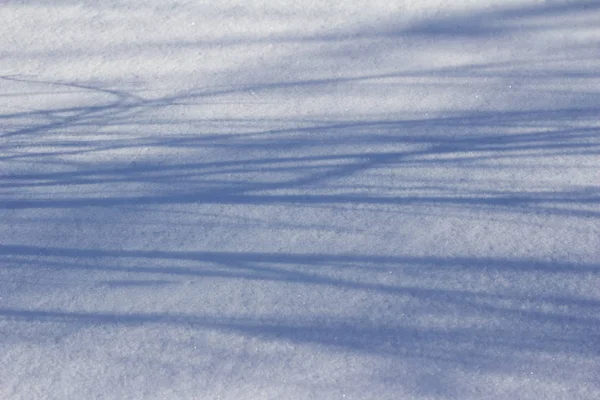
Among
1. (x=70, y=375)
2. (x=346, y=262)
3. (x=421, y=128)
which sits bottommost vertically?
(x=70, y=375)

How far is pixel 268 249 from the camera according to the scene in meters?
5.18

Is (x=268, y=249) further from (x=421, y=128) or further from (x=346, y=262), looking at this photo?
(x=421, y=128)

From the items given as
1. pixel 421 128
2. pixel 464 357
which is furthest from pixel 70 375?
pixel 421 128

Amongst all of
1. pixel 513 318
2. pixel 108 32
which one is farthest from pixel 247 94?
pixel 513 318

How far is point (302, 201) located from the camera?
5469 mm

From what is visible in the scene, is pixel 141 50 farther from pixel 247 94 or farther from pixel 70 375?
pixel 70 375

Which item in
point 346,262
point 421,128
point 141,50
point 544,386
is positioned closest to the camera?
point 544,386

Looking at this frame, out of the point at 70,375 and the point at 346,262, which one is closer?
the point at 70,375

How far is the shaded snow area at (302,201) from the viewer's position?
15.2 feet

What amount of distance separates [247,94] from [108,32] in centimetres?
157

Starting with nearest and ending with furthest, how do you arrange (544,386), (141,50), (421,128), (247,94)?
(544,386), (421,128), (247,94), (141,50)

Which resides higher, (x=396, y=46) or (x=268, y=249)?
(x=396, y=46)

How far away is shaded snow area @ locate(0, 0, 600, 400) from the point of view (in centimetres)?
463

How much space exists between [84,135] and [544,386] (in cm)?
363
